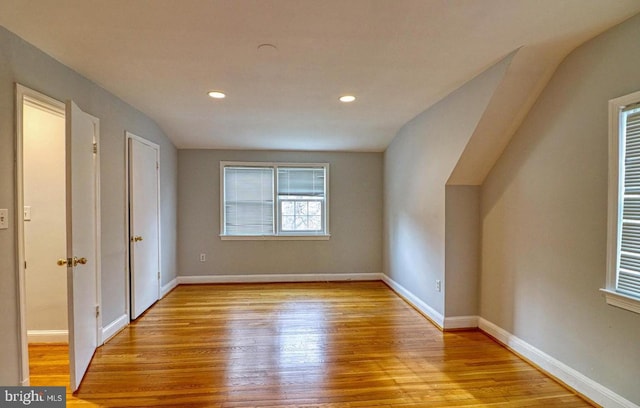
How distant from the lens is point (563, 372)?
2.24 meters

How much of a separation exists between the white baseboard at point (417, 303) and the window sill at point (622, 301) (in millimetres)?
1493

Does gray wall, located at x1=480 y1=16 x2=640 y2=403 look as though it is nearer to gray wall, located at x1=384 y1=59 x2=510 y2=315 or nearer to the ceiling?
the ceiling

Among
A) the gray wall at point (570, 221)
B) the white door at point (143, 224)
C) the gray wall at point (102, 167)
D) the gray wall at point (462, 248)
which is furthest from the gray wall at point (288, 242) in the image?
the gray wall at point (570, 221)

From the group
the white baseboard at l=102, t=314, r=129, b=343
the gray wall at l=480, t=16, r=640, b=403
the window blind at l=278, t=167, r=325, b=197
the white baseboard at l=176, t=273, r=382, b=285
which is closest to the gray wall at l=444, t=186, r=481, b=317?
the gray wall at l=480, t=16, r=640, b=403

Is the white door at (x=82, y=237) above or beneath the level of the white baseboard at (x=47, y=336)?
above

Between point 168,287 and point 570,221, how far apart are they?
4.74 metres

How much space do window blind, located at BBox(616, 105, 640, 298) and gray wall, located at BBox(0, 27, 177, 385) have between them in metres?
3.75

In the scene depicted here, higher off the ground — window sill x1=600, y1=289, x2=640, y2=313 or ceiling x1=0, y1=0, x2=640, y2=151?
ceiling x1=0, y1=0, x2=640, y2=151

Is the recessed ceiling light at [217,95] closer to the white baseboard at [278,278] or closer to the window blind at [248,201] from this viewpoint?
the window blind at [248,201]

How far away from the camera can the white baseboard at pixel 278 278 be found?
4.96 metres

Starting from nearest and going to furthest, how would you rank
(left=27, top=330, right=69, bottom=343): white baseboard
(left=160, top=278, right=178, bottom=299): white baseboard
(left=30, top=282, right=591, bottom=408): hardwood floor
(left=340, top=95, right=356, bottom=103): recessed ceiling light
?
(left=30, top=282, right=591, bottom=408): hardwood floor < (left=27, top=330, right=69, bottom=343): white baseboard < (left=340, top=95, right=356, bottom=103): recessed ceiling light < (left=160, top=278, right=178, bottom=299): white baseboard

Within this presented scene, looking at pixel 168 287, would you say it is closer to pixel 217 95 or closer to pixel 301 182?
pixel 301 182

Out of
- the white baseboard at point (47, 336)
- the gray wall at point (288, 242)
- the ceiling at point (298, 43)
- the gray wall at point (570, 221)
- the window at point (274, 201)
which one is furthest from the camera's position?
the window at point (274, 201)

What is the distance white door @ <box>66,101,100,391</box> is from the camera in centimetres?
211
